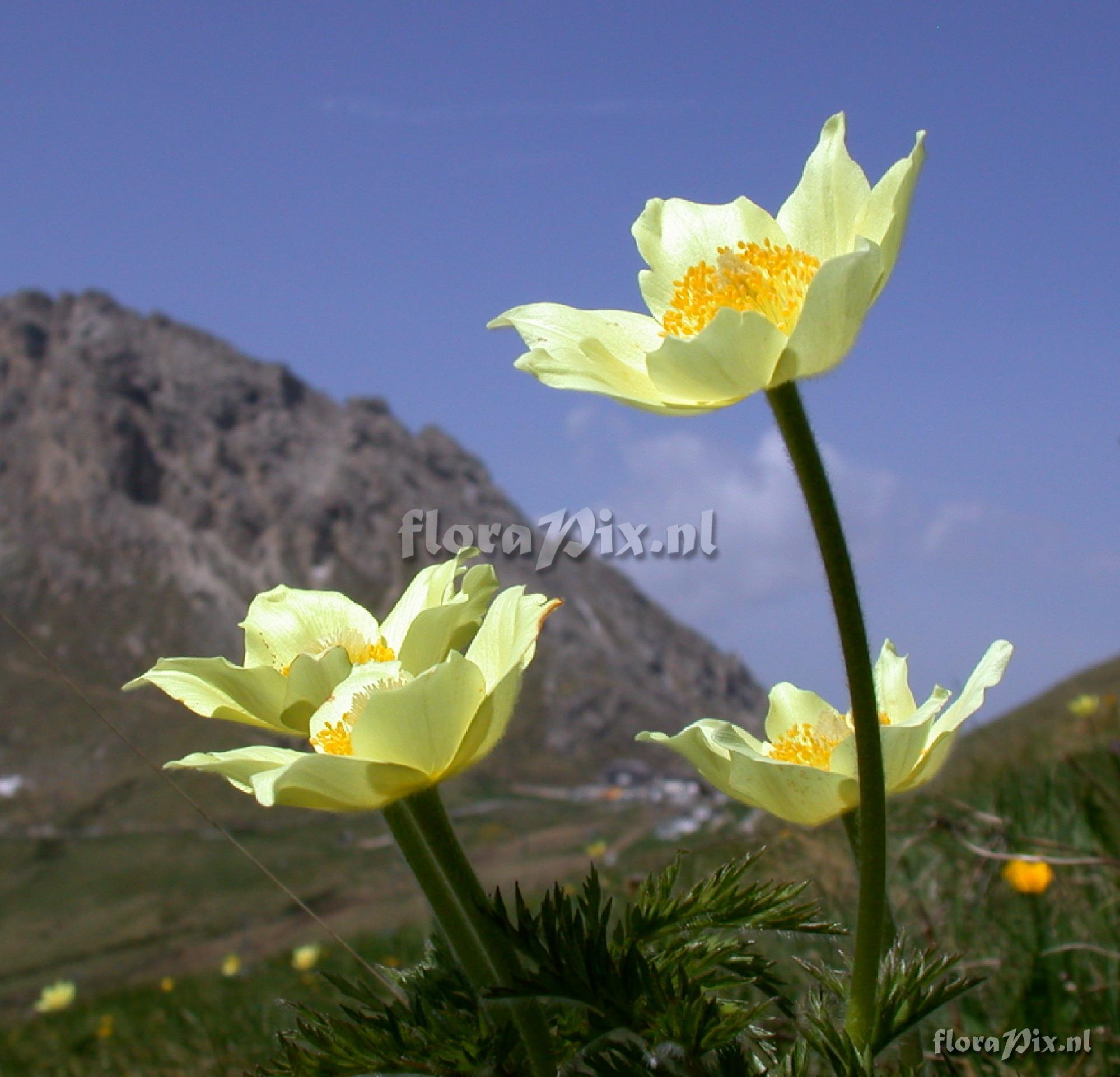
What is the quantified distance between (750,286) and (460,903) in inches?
34.0

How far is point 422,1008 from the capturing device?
1449mm

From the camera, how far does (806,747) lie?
187 centimetres

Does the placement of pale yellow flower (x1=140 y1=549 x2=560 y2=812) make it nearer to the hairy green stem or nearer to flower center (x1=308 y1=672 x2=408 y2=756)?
flower center (x1=308 y1=672 x2=408 y2=756)

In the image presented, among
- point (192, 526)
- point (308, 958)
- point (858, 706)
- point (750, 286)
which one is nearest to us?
point (858, 706)

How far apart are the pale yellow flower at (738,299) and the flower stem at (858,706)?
0.25 ft

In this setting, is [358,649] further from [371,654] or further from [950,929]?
[950,929]

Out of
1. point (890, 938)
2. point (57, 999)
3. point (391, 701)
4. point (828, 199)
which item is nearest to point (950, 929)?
point (890, 938)

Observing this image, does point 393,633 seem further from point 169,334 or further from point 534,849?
point 169,334

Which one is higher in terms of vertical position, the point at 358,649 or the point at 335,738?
the point at 358,649

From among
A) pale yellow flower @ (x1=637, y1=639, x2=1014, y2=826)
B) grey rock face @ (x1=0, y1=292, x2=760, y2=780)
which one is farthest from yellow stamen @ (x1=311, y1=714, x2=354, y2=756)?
grey rock face @ (x1=0, y1=292, x2=760, y2=780)

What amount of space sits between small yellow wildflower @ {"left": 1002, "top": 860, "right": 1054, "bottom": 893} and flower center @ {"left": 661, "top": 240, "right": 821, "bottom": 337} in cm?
233

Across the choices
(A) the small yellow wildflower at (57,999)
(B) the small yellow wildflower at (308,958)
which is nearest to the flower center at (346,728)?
(B) the small yellow wildflower at (308,958)

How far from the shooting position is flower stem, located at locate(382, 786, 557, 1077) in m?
1.34

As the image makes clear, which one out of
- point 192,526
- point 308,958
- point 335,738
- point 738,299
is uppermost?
point 192,526
